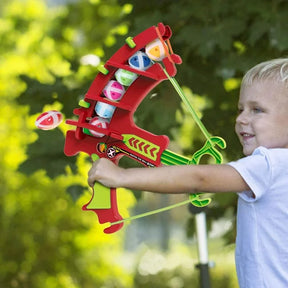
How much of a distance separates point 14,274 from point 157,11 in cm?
248

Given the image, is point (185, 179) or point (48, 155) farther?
point (48, 155)

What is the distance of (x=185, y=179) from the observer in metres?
1.16

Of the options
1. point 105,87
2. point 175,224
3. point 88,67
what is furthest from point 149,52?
point 175,224

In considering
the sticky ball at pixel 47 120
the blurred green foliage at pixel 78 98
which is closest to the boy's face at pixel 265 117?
the sticky ball at pixel 47 120

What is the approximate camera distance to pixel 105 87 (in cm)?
130

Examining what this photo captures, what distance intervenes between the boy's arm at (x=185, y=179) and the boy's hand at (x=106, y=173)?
0.08 ft

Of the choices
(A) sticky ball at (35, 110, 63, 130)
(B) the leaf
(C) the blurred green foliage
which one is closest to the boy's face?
(A) sticky ball at (35, 110, 63, 130)

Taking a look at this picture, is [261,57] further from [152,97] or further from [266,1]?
[152,97]

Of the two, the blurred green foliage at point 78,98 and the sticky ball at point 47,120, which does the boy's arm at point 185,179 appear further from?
the blurred green foliage at point 78,98

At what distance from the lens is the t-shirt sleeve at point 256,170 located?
3.84ft

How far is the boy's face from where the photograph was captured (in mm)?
1275

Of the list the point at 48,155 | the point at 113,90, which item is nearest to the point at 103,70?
the point at 113,90

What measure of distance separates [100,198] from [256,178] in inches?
12.2

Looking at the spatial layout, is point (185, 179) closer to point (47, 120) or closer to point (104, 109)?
point (104, 109)
